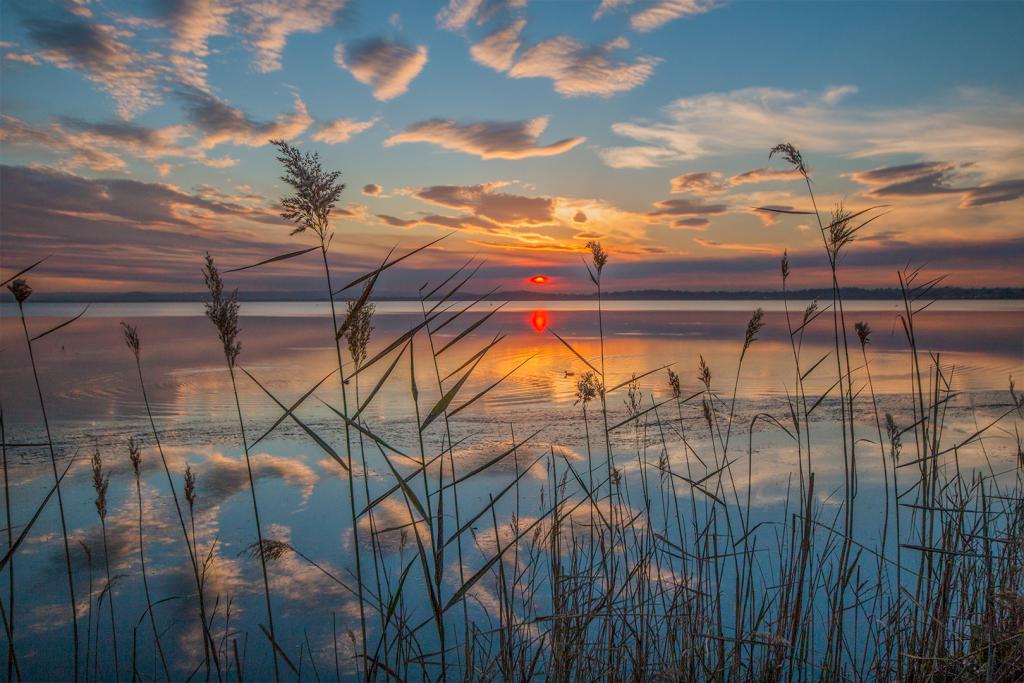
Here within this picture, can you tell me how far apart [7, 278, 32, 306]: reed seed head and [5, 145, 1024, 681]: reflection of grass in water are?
0.98m

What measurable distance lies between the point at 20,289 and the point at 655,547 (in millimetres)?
3057

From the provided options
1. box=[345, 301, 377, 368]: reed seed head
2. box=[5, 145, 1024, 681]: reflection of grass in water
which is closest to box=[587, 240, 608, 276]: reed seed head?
box=[5, 145, 1024, 681]: reflection of grass in water

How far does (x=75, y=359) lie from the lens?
16.3m

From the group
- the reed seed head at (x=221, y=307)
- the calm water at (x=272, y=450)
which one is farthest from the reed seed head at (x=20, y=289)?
the calm water at (x=272, y=450)

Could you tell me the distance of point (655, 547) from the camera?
3.05 metres

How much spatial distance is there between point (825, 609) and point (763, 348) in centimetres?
1624

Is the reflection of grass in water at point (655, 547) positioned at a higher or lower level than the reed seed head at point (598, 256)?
lower

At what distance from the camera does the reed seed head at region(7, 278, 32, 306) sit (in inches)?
96.2

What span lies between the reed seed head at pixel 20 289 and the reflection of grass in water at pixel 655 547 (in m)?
0.98

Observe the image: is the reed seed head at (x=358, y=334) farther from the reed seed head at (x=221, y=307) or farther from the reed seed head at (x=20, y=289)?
the reed seed head at (x=20, y=289)

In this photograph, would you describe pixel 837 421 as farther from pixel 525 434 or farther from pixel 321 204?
pixel 321 204

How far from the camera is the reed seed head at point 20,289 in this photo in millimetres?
2443

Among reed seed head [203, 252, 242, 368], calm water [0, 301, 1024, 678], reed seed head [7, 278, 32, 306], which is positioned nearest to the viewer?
reed seed head [203, 252, 242, 368]

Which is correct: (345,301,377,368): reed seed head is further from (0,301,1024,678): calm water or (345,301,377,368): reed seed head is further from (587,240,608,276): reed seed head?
(587,240,608,276): reed seed head
